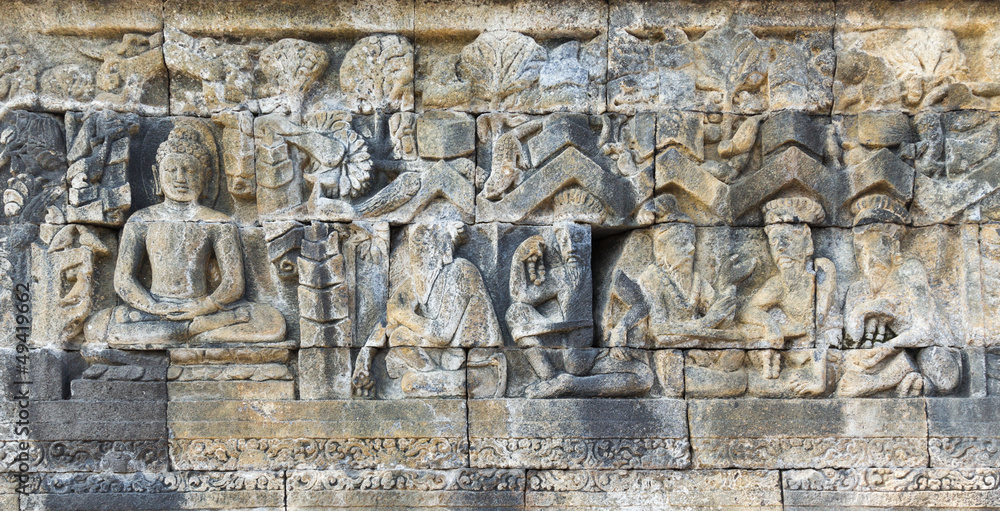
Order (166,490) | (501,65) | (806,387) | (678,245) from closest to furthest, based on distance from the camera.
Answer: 1. (166,490)
2. (806,387)
3. (678,245)
4. (501,65)

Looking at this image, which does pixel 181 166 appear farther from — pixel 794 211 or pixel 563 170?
pixel 794 211

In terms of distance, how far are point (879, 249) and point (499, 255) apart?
257 cm

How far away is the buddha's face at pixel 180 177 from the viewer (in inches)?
206

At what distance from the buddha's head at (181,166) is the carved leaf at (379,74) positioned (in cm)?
110

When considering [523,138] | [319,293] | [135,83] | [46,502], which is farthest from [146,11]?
[46,502]

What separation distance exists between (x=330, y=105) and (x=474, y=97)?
39.8 inches

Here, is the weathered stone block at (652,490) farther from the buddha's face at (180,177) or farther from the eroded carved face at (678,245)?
the buddha's face at (180,177)

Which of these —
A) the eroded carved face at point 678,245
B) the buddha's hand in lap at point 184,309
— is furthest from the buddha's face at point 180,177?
the eroded carved face at point 678,245

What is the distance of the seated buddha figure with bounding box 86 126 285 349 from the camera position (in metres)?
5.16

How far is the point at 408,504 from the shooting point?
5062 millimetres

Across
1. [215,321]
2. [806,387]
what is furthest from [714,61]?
[215,321]

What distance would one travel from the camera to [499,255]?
5312mm

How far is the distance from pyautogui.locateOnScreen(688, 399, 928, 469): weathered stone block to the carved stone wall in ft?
Answer: 0.06

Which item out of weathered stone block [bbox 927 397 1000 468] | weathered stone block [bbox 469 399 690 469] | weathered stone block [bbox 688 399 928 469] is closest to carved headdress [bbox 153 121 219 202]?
weathered stone block [bbox 469 399 690 469]
